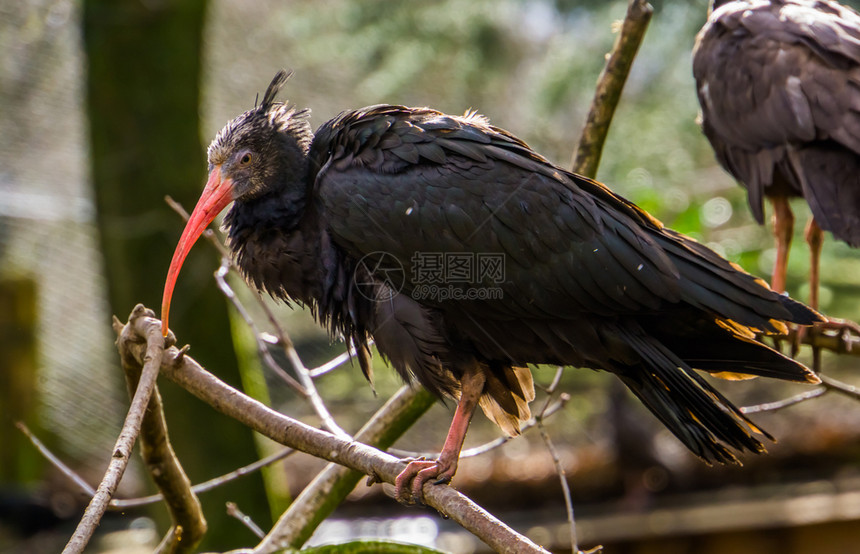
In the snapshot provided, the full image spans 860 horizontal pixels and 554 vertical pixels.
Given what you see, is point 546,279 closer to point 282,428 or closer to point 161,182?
point 282,428

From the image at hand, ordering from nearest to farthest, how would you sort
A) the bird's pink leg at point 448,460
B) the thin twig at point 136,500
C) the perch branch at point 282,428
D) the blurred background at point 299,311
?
the perch branch at point 282,428
the bird's pink leg at point 448,460
the thin twig at point 136,500
the blurred background at point 299,311

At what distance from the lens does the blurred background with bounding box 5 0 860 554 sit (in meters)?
6.14

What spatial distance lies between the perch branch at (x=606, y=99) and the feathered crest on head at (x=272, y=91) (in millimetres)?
1302

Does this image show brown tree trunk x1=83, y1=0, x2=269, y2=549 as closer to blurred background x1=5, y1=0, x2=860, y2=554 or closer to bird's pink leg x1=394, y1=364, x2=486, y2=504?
blurred background x1=5, y1=0, x2=860, y2=554

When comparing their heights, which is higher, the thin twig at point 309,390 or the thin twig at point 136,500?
the thin twig at point 309,390

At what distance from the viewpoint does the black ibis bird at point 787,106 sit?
13.6 feet

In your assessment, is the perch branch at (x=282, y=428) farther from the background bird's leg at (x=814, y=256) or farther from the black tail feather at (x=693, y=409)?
the background bird's leg at (x=814, y=256)

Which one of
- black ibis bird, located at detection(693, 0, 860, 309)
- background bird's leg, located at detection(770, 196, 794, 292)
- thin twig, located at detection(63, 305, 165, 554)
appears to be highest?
black ibis bird, located at detection(693, 0, 860, 309)

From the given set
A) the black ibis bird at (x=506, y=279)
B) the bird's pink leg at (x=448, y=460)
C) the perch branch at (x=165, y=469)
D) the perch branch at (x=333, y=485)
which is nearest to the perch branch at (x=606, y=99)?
the black ibis bird at (x=506, y=279)

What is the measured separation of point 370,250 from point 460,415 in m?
0.71

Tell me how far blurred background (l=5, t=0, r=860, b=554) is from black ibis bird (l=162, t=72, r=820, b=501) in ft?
7.07

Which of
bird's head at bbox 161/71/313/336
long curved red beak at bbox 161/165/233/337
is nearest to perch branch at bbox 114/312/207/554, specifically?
long curved red beak at bbox 161/165/233/337

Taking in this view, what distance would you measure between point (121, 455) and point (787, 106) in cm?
350

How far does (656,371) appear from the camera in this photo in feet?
10.2
